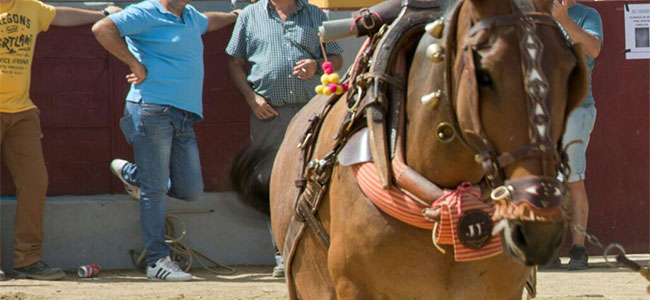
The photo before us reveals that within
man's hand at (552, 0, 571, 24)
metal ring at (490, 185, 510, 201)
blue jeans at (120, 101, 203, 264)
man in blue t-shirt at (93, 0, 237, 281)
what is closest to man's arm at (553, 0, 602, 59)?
man's hand at (552, 0, 571, 24)

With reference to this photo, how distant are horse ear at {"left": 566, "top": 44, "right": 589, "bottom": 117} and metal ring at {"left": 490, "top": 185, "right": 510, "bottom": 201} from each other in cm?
28

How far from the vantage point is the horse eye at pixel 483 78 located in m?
3.04

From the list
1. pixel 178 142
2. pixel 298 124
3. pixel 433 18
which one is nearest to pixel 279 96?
pixel 178 142

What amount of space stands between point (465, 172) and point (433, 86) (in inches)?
10.9

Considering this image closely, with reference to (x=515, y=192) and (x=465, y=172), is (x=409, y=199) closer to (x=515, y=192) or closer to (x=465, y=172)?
(x=465, y=172)

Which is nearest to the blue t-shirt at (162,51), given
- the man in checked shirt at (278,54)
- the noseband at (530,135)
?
the man in checked shirt at (278,54)

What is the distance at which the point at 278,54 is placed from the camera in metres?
8.02

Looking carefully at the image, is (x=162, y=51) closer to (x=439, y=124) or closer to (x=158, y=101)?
(x=158, y=101)

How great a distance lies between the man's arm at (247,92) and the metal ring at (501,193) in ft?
16.6

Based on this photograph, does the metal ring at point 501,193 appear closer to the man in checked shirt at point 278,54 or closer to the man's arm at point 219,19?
the man in checked shirt at point 278,54

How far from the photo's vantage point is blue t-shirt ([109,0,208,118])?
772 cm

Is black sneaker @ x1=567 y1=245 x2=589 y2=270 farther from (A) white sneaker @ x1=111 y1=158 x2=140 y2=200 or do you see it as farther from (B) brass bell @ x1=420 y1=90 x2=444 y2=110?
(B) brass bell @ x1=420 y1=90 x2=444 y2=110

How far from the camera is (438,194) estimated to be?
3.50 metres

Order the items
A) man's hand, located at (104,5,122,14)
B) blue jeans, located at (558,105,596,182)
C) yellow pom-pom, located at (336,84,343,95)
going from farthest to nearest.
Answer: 1. blue jeans, located at (558,105,596,182)
2. man's hand, located at (104,5,122,14)
3. yellow pom-pom, located at (336,84,343,95)
